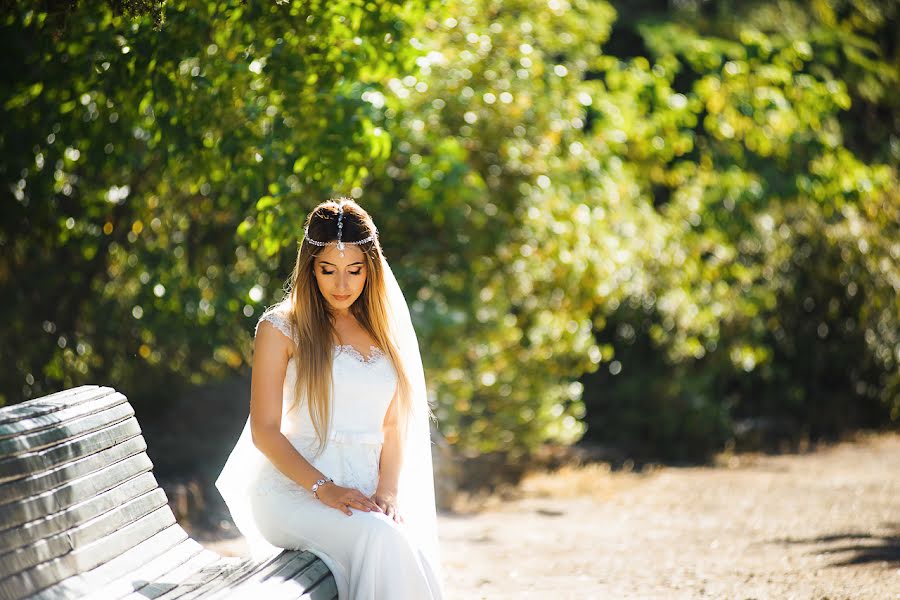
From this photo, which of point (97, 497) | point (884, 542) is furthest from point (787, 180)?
point (97, 497)

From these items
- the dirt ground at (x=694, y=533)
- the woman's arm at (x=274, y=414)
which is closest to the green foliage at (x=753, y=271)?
the dirt ground at (x=694, y=533)

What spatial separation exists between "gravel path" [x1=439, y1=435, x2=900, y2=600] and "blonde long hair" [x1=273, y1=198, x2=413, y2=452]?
A: 1.94 metres

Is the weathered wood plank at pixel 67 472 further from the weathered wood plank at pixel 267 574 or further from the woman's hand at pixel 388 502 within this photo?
the woman's hand at pixel 388 502

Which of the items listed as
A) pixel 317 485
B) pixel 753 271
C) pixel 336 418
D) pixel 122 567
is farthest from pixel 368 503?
pixel 753 271

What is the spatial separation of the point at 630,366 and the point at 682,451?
1014 mm

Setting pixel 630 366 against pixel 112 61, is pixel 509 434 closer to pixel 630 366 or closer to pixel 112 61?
pixel 630 366

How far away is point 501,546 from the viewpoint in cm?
725

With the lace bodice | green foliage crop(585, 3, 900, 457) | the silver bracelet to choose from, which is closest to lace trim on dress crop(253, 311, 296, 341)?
the lace bodice

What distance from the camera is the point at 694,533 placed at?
24.8ft

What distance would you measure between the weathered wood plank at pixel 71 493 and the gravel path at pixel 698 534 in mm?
2276

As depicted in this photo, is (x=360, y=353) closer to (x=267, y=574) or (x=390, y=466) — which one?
(x=390, y=466)

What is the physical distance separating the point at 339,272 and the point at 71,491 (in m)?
1.27

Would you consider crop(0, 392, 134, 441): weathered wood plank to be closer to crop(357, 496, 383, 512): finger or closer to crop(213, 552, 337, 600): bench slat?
crop(213, 552, 337, 600): bench slat

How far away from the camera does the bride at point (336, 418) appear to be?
12.9ft
